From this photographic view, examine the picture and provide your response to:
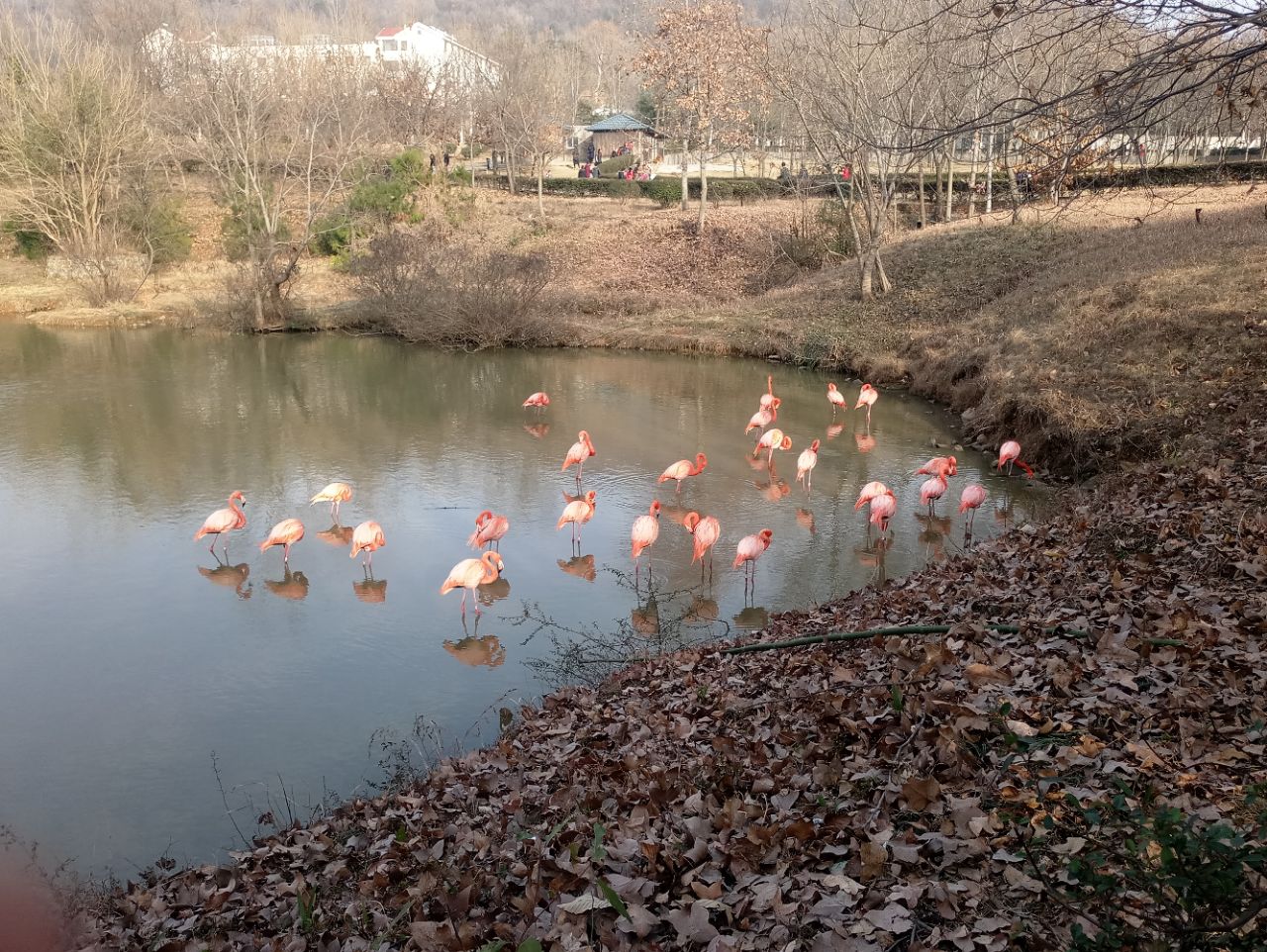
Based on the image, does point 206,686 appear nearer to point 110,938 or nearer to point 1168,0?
point 110,938

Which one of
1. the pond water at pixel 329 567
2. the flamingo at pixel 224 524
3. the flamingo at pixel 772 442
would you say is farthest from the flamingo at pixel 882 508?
the flamingo at pixel 224 524

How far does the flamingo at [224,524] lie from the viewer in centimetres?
1095

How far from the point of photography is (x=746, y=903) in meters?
3.47

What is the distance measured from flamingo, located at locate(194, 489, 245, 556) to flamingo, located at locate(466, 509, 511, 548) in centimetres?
269

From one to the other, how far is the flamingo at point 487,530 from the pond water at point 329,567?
0.36 metres

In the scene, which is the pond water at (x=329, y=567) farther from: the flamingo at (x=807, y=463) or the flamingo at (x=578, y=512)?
the flamingo at (x=578, y=512)

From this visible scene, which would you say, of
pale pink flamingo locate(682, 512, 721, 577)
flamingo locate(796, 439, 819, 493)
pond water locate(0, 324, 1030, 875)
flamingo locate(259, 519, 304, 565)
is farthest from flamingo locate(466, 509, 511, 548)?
flamingo locate(796, 439, 819, 493)

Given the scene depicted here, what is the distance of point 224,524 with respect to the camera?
432 inches

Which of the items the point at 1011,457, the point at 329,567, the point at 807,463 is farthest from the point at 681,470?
the point at 329,567

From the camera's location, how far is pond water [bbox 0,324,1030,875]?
725 cm

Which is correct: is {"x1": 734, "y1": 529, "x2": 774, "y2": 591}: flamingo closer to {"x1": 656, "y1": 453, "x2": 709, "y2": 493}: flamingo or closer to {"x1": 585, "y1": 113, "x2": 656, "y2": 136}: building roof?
{"x1": 656, "y1": 453, "x2": 709, "y2": 493}: flamingo

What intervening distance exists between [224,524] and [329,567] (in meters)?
1.32

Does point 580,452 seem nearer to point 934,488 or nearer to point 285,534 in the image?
point 285,534

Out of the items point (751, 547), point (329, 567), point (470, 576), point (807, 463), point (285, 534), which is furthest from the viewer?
point (807, 463)
